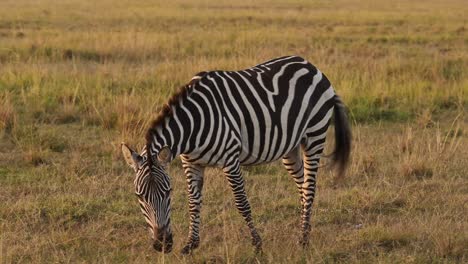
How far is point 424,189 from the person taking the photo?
6695 millimetres

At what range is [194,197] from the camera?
4.80 meters

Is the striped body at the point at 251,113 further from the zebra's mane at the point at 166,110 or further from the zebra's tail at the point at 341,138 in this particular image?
the zebra's tail at the point at 341,138

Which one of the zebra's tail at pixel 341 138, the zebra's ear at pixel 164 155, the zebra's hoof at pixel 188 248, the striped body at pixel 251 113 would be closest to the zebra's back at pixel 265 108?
the striped body at pixel 251 113

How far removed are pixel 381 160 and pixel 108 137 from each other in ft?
11.0

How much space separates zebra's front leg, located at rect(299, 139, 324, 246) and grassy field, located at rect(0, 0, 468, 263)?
0.20 m

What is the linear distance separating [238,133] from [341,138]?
140 cm

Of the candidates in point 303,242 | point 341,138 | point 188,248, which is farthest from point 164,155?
point 341,138

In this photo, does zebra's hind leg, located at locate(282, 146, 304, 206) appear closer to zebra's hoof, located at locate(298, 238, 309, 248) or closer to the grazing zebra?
the grazing zebra

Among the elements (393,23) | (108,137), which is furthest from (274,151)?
(393,23)

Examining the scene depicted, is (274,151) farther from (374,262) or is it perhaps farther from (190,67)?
(190,67)

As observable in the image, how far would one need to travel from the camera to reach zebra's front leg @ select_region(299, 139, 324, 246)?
17.5 feet

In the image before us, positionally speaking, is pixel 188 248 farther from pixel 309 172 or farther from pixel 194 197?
pixel 309 172

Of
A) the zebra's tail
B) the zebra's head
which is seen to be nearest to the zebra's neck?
the zebra's head

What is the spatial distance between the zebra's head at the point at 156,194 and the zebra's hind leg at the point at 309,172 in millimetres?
1566
